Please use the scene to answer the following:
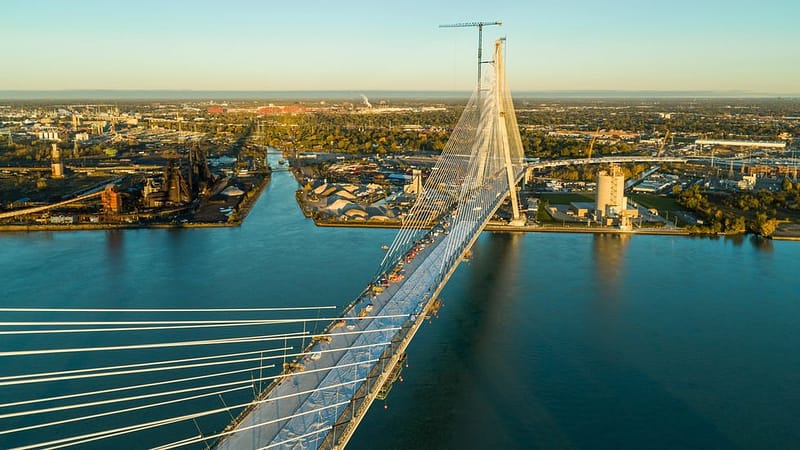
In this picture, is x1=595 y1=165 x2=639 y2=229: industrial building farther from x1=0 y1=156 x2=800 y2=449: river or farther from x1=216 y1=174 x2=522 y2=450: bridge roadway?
x1=216 y1=174 x2=522 y2=450: bridge roadway

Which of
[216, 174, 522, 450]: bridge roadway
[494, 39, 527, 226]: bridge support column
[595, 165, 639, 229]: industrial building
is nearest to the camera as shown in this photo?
[216, 174, 522, 450]: bridge roadway

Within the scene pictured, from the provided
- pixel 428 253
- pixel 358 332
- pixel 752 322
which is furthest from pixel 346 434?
pixel 752 322

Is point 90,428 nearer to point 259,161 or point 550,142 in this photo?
point 259,161

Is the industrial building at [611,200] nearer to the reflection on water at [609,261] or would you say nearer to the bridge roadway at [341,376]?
the reflection on water at [609,261]

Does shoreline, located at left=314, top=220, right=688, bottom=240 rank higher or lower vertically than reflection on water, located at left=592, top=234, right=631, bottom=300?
higher

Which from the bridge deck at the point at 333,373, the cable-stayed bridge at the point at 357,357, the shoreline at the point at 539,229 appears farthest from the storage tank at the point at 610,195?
the bridge deck at the point at 333,373

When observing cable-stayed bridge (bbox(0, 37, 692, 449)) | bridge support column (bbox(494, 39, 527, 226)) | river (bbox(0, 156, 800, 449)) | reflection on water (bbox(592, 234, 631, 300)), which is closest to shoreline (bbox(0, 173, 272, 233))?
river (bbox(0, 156, 800, 449))
